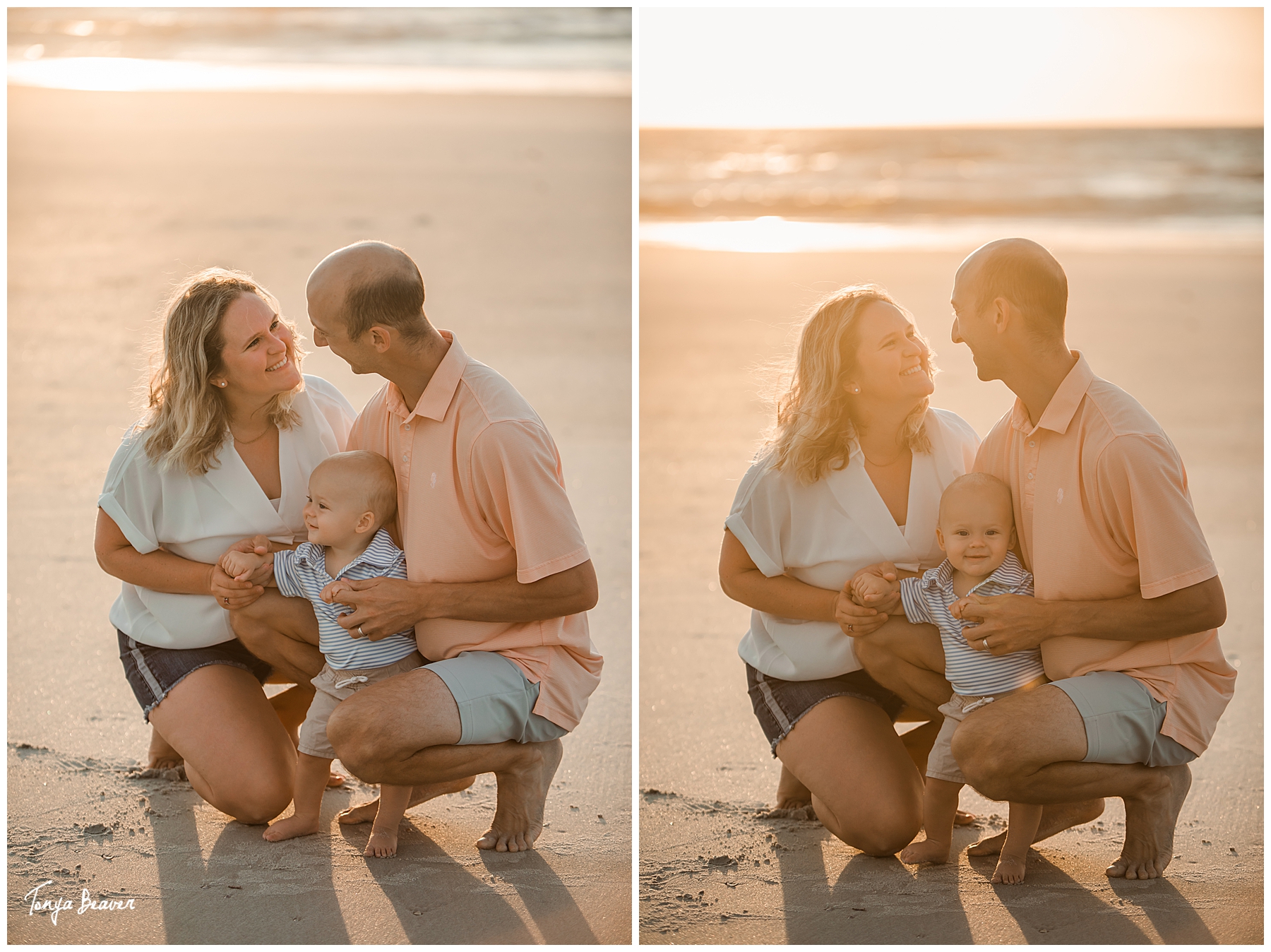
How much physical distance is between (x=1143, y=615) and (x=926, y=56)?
10.7ft

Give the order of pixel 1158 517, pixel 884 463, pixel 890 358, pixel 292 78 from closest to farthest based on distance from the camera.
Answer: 1. pixel 1158 517
2. pixel 890 358
3. pixel 884 463
4. pixel 292 78

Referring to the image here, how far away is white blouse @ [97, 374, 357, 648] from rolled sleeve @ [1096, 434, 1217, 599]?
2.18 meters

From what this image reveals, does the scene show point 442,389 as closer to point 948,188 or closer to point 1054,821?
point 1054,821

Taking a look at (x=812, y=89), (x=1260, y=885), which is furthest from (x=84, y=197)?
(x=1260, y=885)

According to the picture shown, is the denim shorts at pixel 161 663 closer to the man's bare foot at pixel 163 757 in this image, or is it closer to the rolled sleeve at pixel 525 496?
the man's bare foot at pixel 163 757

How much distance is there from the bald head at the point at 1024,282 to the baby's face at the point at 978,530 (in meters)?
0.45

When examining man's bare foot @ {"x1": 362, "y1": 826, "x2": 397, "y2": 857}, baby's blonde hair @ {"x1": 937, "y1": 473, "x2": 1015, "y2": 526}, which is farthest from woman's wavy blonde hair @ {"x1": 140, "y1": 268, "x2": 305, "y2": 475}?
baby's blonde hair @ {"x1": 937, "y1": 473, "x2": 1015, "y2": 526}

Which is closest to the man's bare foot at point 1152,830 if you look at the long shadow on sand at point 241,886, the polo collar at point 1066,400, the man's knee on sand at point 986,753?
the man's knee on sand at point 986,753

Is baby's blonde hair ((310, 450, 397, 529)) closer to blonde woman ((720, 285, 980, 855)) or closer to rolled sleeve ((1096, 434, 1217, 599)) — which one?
blonde woman ((720, 285, 980, 855))

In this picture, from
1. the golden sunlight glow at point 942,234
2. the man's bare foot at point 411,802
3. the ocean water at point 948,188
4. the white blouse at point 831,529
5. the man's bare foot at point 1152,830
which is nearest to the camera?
the man's bare foot at point 1152,830

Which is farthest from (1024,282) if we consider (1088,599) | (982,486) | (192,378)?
(192,378)

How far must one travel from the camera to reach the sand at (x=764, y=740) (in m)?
3.17

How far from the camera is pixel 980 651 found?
3279 millimetres

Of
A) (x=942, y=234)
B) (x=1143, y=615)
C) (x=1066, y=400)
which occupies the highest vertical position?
(x=942, y=234)
